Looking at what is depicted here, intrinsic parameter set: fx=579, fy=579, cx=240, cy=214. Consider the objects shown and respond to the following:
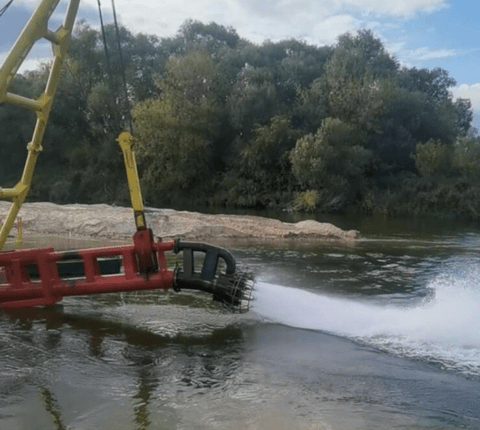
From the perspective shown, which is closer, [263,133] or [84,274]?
[84,274]

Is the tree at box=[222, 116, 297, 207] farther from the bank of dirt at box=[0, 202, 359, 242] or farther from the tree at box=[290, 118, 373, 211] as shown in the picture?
the bank of dirt at box=[0, 202, 359, 242]

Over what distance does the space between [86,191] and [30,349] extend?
43.9 meters

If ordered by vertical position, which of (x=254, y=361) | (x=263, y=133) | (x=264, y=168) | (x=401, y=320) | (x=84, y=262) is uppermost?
(x=263, y=133)

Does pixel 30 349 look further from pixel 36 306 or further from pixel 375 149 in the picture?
pixel 375 149

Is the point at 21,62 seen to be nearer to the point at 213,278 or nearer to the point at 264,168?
the point at 213,278

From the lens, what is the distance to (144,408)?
5.60 meters

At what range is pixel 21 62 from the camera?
8.12 metres

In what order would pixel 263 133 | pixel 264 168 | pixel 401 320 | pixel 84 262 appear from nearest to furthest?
1. pixel 84 262
2. pixel 401 320
3. pixel 263 133
4. pixel 264 168

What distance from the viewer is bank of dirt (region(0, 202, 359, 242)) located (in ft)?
58.9

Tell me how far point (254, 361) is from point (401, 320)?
9.27 ft

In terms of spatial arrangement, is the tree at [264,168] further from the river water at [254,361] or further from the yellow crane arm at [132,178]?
the yellow crane arm at [132,178]

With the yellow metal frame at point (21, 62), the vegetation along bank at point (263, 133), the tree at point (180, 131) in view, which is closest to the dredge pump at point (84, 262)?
the yellow metal frame at point (21, 62)

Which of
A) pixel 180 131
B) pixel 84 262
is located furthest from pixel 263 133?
pixel 84 262

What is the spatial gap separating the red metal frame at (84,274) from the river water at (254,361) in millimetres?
406
